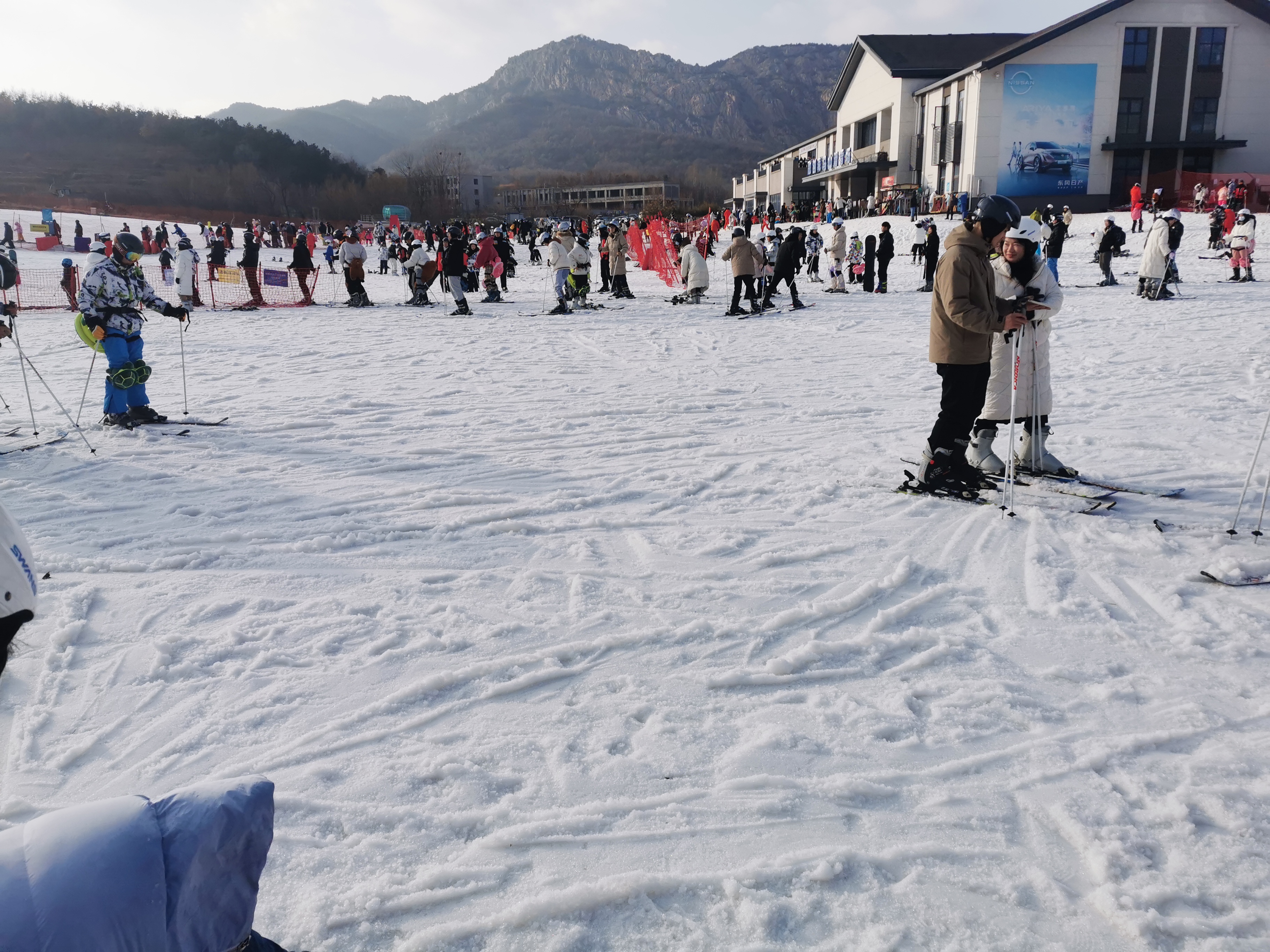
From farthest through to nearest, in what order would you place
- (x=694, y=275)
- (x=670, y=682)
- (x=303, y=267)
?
(x=303, y=267)
(x=694, y=275)
(x=670, y=682)

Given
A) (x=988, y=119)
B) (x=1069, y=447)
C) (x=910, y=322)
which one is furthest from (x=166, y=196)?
(x=1069, y=447)

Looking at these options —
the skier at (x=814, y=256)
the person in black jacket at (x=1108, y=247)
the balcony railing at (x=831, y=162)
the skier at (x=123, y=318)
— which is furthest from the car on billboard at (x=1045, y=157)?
the skier at (x=123, y=318)

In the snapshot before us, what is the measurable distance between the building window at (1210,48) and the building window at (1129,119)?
2.81 meters

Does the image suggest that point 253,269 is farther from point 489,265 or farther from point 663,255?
point 663,255

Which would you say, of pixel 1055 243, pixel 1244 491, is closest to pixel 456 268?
pixel 1055 243

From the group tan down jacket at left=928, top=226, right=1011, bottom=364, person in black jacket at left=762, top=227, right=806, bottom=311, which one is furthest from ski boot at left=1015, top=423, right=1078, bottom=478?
person in black jacket at left=762, top=227, right=806, bottom=311

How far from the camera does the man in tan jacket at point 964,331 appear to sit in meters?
4.30

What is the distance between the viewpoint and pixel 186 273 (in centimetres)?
1603

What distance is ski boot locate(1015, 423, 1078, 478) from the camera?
5.09 m

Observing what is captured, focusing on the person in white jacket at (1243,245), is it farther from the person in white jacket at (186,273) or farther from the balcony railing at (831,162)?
the balcony railing at (831,162)

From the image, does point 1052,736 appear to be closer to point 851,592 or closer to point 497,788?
point 851,592

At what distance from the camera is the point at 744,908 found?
6.63 feet

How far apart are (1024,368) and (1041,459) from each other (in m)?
0.61

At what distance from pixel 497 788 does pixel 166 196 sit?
320 feet
